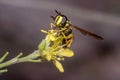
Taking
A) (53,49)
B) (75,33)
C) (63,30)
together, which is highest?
(63,30)

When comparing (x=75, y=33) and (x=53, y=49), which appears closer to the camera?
(x=53, y=49)

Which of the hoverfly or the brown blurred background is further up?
the hoverfly

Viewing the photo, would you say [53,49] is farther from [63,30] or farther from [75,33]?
[75,33]

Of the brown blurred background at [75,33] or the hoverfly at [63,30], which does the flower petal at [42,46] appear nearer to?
the hoverfly at [63,30]

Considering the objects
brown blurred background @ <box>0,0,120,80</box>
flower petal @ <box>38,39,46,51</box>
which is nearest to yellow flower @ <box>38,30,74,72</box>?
flower petal @ <box>38,39,46,51</box>

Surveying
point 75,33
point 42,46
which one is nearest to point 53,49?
point 42,46

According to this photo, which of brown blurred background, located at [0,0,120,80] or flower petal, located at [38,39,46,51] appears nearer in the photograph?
flower petal, located at [38,39,46,51]

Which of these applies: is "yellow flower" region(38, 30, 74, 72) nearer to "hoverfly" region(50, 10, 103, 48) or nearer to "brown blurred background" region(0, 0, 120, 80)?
"hoverfly" region(50, 10, 103, 48)
